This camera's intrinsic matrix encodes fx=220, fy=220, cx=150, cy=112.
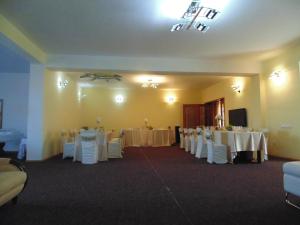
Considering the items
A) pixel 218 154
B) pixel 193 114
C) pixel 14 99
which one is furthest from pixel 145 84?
pixel 218 154

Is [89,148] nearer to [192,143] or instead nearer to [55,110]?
[55,110]

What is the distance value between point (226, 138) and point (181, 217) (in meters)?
3.81

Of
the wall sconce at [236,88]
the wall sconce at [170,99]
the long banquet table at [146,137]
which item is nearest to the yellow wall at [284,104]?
the wall sconce at [236,88]

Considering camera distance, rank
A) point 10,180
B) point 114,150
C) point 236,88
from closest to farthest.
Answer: point 10,180 < point 114,150 < point 236,88

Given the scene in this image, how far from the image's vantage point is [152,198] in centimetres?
294

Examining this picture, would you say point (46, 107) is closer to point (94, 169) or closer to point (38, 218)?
point (94, 169)

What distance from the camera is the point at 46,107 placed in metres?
6.34

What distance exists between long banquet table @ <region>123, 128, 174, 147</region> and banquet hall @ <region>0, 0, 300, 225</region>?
0.39 meters

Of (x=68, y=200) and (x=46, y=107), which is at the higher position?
(x=46, y=107)

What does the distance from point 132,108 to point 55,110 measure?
500 cm

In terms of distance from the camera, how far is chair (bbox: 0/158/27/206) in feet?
7.33

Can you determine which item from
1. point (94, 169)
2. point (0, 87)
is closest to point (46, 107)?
point (94, 169)

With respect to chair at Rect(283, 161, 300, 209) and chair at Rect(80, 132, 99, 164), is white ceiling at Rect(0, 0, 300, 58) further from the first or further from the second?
chair at Rect(283, 161, 300, 209)

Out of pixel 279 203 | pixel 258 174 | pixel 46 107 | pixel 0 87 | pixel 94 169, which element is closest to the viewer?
pixel 279 203
